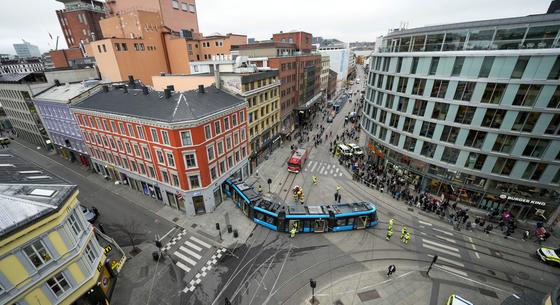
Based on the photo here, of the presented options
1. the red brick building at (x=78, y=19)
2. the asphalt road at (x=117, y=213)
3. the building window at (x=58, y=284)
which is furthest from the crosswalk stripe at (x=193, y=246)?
the red brick building at (x=78, y=19)

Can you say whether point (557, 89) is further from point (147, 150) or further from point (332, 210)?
point (147, 150)

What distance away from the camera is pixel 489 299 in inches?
795

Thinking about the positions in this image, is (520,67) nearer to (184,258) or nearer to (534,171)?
(534,171)

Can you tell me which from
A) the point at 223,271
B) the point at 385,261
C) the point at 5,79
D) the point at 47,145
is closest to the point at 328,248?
the point at 385,261

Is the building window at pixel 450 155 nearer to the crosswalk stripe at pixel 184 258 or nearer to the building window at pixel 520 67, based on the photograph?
the building window at pixel 520 67

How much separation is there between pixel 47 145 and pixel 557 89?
9065 cm

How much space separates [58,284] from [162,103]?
20.9 metres

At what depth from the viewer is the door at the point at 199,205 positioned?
30.6 meters

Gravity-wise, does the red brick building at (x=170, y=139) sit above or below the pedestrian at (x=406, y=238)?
above

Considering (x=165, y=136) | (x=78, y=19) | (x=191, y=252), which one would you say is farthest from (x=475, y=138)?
(x=78, y=19)

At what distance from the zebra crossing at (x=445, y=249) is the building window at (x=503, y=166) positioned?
1064 centimetres

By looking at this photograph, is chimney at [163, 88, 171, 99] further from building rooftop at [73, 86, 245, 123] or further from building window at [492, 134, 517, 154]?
building window at [492, 134, 517, 154]

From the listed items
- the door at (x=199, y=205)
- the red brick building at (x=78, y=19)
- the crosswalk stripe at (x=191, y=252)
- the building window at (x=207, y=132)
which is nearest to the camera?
the crosswalk stripe at (x=191, y=252)

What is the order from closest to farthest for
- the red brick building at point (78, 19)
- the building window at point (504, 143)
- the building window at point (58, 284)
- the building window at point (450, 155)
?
the building window at point (58, 284)
the building window at point (504, 143)
the building window at point (450, 155)
the red brick building at point (78, 19)
